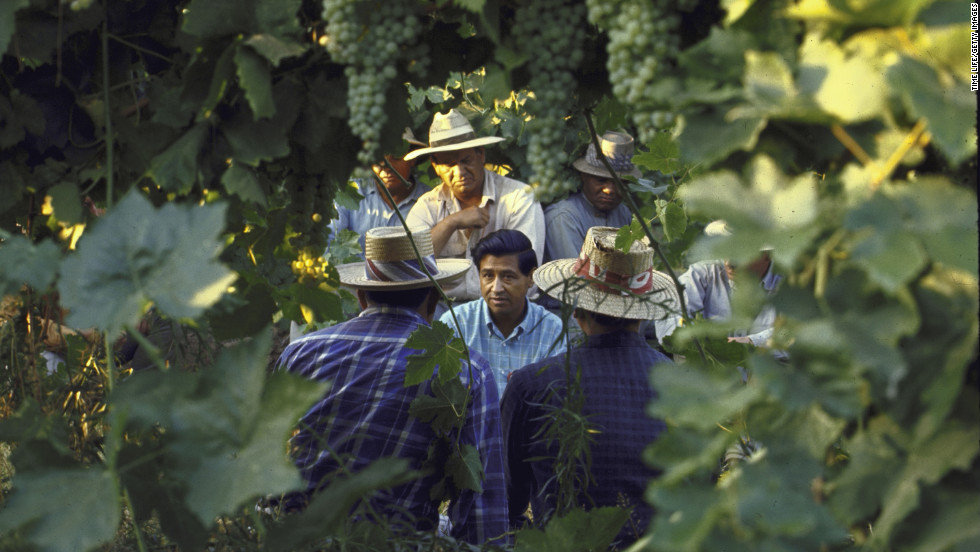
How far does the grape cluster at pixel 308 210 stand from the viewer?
4.56 feet

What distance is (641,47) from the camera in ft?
3.17

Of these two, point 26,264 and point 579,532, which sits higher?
point 26,264

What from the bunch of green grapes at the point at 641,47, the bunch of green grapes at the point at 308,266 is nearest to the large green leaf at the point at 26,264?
the bunch of green grapes at the point at 308,266

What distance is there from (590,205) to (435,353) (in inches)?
104


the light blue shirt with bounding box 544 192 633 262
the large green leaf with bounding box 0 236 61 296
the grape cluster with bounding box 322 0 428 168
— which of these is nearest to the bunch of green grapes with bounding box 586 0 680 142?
the grape cluster with bounding box 322 0 428 168

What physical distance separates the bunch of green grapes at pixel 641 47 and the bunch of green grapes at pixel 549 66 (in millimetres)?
93

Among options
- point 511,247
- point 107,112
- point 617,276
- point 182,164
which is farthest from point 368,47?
point 511,247

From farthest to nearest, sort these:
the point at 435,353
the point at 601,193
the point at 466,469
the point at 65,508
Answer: the point at 601,193 → the point at 466,469 → the point at 435,353 → the point at 65,508

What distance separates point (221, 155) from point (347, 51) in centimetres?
24

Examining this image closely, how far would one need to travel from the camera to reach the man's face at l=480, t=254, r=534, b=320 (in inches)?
139

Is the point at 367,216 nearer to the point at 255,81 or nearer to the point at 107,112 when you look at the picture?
the point at 107,112

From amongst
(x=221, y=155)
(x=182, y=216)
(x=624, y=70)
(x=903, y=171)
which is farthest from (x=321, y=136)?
(x=903, y=171)

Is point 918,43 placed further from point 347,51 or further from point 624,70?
point 347,51

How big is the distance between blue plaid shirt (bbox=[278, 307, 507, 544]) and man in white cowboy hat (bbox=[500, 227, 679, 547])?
0.10 m
